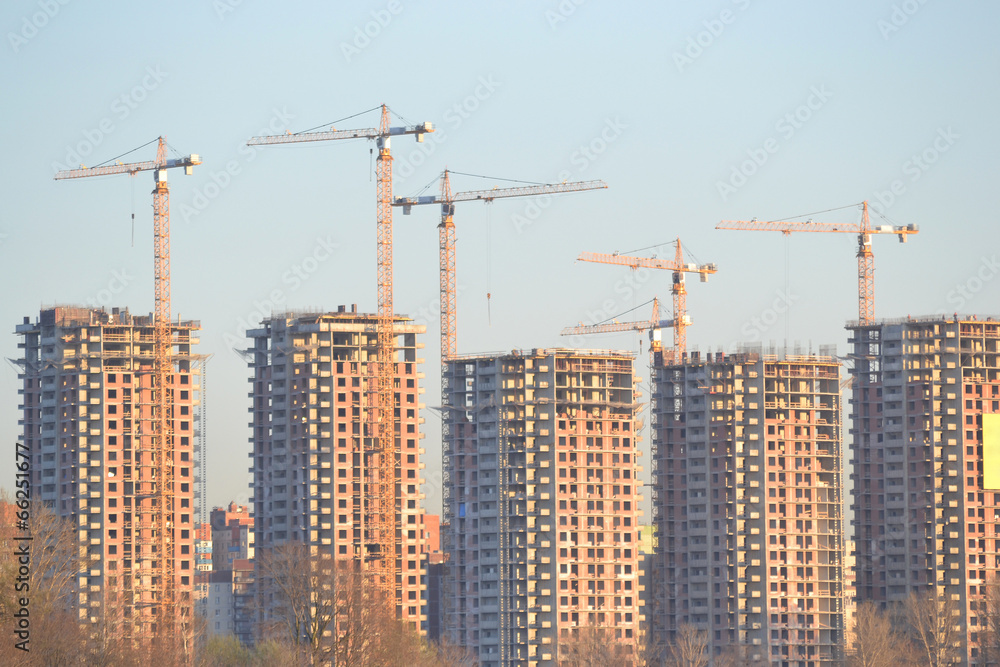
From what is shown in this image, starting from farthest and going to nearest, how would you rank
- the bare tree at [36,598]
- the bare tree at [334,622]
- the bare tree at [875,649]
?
the bare tree at [875,649] → the bare tree at [334,622] → the bare tree at [36,598]

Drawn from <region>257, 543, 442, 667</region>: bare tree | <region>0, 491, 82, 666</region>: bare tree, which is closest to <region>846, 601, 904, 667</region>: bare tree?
<region>257, 543, 442, 667</region>: bare tree

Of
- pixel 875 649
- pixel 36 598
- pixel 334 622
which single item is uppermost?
pixel 36 598

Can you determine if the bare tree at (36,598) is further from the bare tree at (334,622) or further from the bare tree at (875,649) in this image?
the bare tree at (875,649)

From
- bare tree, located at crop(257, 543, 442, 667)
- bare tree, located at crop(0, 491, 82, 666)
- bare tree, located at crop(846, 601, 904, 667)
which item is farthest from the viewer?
bare tree, located at crop(846, 601, 904, 667)

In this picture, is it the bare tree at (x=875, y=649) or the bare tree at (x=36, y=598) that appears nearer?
the bare tree at (x=36, y=598)

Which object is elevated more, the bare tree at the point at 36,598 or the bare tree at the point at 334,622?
the bare tree at the point at 36,598

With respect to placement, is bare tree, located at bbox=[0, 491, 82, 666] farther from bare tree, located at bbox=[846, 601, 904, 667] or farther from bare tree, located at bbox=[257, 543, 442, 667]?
bare tree, located at bbox=[846, 601, 904, 667]

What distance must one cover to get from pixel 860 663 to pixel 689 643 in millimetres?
17411

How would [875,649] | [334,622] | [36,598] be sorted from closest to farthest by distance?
[36,598]
[334,622]
[875,649]

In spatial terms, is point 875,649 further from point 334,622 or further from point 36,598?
point 36,598

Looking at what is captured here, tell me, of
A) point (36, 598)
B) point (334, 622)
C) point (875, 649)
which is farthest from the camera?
point (875, 649)

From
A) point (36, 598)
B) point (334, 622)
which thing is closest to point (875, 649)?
point (334, 622)

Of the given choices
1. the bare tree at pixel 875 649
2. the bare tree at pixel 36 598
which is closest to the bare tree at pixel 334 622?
the bare tree at pixel 36 598

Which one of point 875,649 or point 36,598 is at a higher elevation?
point 36,598
